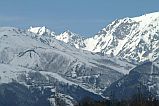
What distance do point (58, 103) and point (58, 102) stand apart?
0.78 metres

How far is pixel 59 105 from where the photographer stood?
197625mm

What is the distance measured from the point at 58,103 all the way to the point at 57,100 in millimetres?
906

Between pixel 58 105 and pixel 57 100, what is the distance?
1421 mm

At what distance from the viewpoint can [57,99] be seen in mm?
199625

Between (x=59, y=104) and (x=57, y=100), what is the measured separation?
1195 millimetres

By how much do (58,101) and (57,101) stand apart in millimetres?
455

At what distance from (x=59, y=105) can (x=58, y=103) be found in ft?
3.40

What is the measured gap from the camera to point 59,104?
19875 centimetres

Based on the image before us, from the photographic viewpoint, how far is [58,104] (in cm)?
19838

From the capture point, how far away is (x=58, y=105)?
19838 cm

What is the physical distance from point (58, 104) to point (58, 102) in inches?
39.2

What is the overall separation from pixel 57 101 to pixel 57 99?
71cm

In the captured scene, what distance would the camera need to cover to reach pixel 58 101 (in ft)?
655
